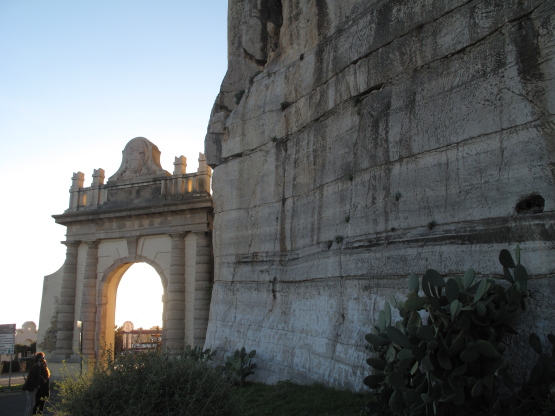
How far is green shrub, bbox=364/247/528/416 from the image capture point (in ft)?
18.0

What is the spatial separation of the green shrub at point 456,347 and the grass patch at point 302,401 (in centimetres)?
124

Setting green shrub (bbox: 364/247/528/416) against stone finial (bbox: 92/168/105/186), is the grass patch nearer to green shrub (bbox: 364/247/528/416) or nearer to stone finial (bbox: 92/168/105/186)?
green shrub (bbox: 364/247/528/416)

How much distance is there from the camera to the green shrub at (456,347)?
216 inches

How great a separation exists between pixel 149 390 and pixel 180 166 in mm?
15681

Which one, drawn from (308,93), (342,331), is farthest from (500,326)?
(308,93)

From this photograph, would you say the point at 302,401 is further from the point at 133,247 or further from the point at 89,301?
the point at 89,301

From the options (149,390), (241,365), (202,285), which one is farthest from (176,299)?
(149,390)

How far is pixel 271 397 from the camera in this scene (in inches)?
337

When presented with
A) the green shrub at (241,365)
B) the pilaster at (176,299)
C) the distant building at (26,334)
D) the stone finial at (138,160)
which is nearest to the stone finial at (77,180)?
the stone finial at (138,160)

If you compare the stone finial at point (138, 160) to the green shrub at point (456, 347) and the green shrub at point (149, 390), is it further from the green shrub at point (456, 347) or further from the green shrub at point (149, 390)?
the green shrub at point (456, 347)

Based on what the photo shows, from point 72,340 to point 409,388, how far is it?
1793cm

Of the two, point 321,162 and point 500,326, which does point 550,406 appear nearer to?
point 500,326

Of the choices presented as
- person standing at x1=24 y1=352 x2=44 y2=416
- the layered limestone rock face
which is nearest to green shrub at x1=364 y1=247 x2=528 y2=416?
the layered limestone rock face

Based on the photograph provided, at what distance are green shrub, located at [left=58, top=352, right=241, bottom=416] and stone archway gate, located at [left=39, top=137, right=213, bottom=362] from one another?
1245 centimetres
